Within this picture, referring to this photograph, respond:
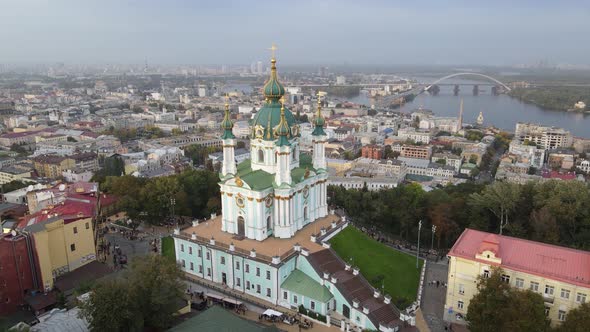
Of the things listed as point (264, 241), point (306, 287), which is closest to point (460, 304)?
point (306, 287)

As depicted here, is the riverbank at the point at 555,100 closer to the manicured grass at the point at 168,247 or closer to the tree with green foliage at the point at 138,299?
the manicured grass at the point at 168,247

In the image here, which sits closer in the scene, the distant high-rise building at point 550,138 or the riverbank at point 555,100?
the distant high-rise building at point 550,138

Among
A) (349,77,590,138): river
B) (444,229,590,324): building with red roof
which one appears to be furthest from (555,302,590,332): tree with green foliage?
(349,77,590,138): river

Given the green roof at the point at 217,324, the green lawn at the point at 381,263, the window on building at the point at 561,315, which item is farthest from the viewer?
the green lawn at the point at 381,263

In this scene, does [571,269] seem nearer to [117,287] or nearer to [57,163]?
[117,287]

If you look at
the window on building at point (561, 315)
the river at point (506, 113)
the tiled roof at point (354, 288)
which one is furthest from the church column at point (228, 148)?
the river at point (506, 113)

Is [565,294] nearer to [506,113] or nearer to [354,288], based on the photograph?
[354,288]
